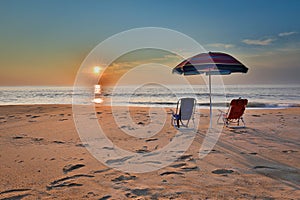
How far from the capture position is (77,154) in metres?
4.64

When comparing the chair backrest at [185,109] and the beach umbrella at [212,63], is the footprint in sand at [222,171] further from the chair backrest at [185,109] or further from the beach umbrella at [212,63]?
the chair backrest at [185,109]

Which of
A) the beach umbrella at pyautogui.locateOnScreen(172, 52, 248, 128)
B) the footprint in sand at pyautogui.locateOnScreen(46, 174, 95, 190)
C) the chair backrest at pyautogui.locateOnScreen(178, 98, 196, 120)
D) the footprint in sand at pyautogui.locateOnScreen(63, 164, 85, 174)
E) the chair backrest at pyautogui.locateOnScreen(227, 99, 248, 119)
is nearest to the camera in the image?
the footprint in sand at pyautogui.locateOnScreen(46, 174, 95, 190)

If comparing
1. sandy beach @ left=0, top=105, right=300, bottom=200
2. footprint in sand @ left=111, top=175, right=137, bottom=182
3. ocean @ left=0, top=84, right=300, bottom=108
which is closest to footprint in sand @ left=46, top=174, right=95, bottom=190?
sandy beach @ left=0, top=105, right=300, bottom=200

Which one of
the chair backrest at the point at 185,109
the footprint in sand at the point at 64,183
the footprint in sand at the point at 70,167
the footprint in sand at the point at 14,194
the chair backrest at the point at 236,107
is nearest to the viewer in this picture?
the footprint in sand at the point at 14,194

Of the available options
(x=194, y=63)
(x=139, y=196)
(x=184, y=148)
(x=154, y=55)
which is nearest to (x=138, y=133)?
(x=184, y=148)

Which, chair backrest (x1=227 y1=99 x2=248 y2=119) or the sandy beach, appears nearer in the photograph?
the sandy beach

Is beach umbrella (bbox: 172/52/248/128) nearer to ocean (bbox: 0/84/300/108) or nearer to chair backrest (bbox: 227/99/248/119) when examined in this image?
chair backrest (bbox: 227/99/248/119)

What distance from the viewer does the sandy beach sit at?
294 cm

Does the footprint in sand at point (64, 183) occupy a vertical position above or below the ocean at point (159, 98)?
below

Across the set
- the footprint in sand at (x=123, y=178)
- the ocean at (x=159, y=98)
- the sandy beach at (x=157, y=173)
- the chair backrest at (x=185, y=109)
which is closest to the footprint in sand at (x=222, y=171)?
the sandy beach at (x=157, y=173)

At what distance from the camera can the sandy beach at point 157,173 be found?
2941 mm

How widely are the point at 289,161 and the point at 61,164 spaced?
12.2ft

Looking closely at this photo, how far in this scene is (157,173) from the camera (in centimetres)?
363

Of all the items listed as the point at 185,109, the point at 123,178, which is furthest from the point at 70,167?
the point at 185,109
